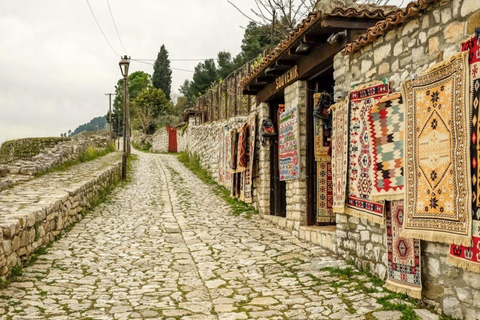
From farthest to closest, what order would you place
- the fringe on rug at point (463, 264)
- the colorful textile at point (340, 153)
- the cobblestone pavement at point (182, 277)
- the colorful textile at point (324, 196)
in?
the colorful textile at point (324, 196) < the colorful textile at point (340, 153) < the cobblestone pavement at point (182, 277) < the fringe on rug at point (463, 264)

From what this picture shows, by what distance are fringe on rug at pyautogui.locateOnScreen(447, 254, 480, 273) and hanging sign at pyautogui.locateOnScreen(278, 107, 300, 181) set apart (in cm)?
442

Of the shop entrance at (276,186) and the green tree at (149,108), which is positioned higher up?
the green tree at (149,108)

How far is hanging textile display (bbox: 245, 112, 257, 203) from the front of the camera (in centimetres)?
1106

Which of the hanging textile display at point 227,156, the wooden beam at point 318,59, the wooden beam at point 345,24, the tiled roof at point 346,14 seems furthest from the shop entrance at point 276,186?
the wooden beam at point 345,24

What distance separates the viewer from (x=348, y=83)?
607cm

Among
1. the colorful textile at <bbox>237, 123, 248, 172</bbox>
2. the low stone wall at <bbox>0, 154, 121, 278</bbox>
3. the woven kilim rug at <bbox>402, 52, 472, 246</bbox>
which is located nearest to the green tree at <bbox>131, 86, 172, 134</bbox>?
the low stone wall at <bbox>0, 154, 121, 278</bbox>

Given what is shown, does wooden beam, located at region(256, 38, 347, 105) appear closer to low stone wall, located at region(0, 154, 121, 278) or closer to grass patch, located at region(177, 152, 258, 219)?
grass patch, located at region(177, 152, 258, 219)

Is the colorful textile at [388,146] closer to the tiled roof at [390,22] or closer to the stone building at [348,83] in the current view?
the stone building at [348,83]

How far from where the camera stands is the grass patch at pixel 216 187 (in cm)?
1119

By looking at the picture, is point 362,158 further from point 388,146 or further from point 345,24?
point 345,24

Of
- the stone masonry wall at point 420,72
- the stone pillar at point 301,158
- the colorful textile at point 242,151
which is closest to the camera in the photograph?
the stone masonry wall at point 420,72

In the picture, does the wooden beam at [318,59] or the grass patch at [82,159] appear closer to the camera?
the wooden beam at [318,59]

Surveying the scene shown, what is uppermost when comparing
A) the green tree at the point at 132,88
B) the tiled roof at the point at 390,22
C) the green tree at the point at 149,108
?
the green tree at the point at 132,88

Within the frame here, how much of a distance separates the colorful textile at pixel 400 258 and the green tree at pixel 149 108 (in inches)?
1729
